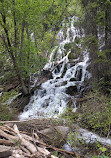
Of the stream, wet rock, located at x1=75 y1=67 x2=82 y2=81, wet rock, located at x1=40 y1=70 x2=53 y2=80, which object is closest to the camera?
the stream

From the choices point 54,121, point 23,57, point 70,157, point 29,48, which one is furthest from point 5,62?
point 70,157

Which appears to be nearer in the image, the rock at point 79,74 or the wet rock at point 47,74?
the rock at point 79,74

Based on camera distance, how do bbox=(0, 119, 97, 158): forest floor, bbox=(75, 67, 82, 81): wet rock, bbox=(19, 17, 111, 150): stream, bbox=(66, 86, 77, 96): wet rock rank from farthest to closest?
1. bbox=(75, 67, 82, 81): wet rock
2. bbox=(66, 86, 77, 96): wet rock
3. bbox=(19, 17, 111, 150): stream
4. bbox=(0, 119, 97, 158): forest floor

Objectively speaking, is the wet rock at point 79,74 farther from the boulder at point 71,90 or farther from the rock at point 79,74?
the boulder at point 71,90

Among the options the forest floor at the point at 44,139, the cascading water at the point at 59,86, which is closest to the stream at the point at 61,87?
the cascading water at the point at 59,86

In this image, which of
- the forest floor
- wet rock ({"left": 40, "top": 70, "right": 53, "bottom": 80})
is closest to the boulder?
wet rock ({"left": 40, "top": 70, "right": 53, "bottom": 80})

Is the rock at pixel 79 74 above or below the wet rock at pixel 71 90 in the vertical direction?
above

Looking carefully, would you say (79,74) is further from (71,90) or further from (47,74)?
(47,74)

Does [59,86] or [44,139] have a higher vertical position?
[59,86]

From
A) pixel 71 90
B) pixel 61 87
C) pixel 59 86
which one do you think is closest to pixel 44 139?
pixel 71 90

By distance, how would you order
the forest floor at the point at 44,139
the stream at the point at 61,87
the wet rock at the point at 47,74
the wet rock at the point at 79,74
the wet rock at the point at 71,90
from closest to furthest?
the forest floor at the point at 44,139 < the stream at the point at 61,87 < the wet rock at the point at 71,90 < the wet rock at the point at 79,74 < the wet rock at the point at 47,74

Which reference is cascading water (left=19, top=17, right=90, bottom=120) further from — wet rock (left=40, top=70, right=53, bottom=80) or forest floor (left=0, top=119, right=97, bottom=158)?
forest floor (left=0, top=119, right=97, bottom=158)

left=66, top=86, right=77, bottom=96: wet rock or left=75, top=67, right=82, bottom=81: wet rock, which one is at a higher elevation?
left=75, top=67, right=82, bottom=81: wet rock

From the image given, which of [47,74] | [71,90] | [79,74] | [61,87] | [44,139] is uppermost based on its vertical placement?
[79,74]
